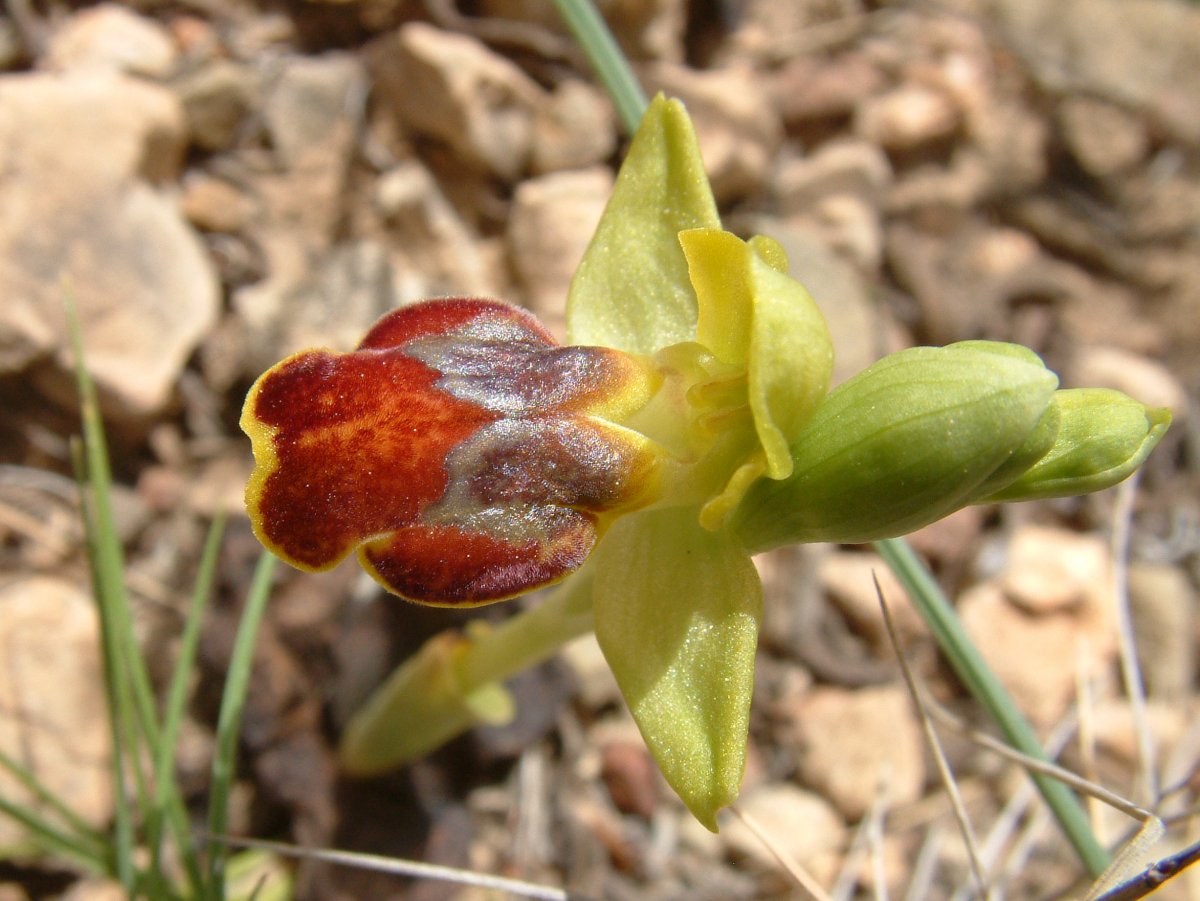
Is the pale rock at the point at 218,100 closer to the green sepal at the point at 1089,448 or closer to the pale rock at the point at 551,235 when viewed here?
the pale rock at the point at 551,235

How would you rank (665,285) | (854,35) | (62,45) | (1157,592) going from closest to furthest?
1. (665,285)
2. (62,45)
3. (1157,592)
4. (854,35)

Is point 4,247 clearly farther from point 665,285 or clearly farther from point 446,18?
point 665,285

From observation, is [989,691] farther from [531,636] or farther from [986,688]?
[531,636]

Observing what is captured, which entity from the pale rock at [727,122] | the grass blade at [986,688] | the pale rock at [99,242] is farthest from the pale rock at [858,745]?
the pale rock at [99,242]

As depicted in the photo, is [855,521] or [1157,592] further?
[1157,592]

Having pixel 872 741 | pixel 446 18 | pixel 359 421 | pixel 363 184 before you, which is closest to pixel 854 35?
pixel 446 18

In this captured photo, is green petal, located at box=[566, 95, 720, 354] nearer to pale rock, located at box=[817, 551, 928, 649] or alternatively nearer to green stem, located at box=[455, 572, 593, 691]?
green stem, located at box=[455, 572, 593, 691]

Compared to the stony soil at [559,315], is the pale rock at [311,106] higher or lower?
higher
